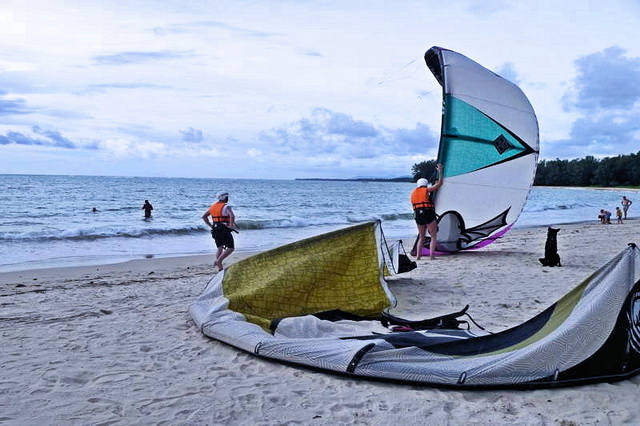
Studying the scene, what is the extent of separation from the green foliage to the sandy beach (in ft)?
312

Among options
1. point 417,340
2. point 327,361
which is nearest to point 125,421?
point 327,361

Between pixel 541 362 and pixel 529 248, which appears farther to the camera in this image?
pixel 529 248

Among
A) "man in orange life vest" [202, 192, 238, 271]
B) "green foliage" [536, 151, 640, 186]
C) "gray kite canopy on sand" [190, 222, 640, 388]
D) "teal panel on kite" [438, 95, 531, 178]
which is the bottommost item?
"gray kite canopy on sand" [190, 222, 640, 388]

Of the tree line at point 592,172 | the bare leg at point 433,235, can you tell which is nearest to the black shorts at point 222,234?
the bare leg at point 433,235

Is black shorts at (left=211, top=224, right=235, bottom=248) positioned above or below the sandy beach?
above

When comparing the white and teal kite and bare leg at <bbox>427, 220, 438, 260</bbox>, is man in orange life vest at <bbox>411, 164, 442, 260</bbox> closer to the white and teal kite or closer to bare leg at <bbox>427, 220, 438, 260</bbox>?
bare leg at <bbox>427, 220, 438, 260</bbox>

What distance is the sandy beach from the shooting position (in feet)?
10.8

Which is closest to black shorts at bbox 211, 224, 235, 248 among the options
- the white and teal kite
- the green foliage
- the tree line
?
the white and teal kite

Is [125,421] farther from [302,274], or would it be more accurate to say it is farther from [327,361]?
[302,274]

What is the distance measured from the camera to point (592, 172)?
97500 mm

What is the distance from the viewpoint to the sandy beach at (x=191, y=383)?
330 centimetres

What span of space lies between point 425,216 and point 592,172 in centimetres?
9936

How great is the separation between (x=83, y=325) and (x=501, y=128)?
803 cm

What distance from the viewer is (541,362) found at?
3660mm
